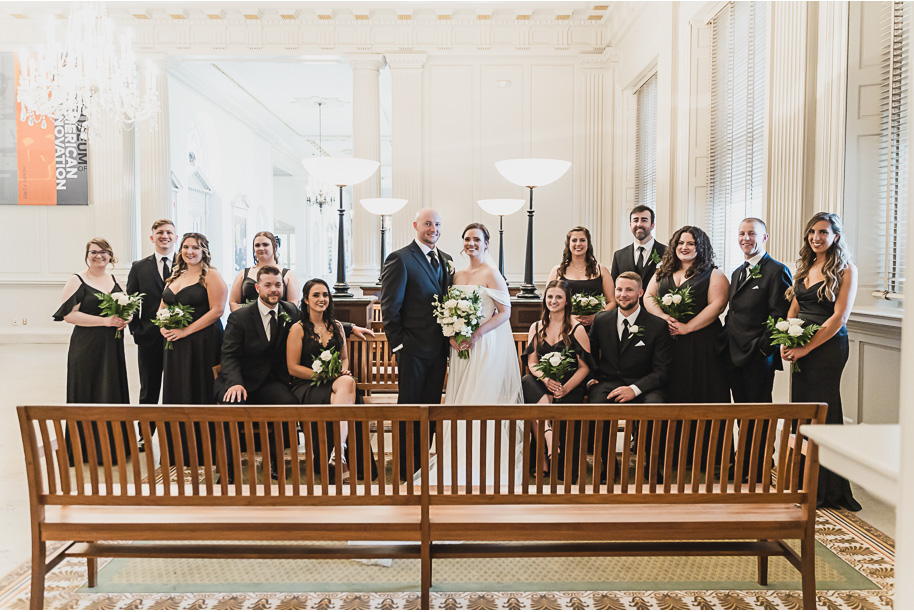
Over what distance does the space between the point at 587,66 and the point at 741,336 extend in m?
7.50

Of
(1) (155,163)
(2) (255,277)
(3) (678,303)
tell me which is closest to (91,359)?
(2) (255,277)

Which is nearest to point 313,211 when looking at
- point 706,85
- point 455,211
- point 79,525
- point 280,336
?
point 455,211

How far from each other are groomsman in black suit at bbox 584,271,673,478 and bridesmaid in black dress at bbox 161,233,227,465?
8.95 ft

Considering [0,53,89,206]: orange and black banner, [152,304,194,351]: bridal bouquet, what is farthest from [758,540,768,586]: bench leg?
[0,53,89,206]: orange and black banner

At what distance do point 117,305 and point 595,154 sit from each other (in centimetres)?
802

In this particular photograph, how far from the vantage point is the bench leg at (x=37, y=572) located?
2412 millimetres

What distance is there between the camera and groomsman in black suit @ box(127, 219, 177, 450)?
485 centimetres

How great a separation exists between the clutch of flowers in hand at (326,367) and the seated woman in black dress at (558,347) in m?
1.28

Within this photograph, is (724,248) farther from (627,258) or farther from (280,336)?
→ (280,336)

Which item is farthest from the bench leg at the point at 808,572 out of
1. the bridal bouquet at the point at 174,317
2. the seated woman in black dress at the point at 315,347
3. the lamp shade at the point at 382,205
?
the lamp shade at the point at 382,205

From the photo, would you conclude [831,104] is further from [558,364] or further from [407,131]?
[407,131]

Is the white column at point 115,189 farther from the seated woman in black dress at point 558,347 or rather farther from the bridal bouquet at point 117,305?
the seated woman in black dress at point 558,347

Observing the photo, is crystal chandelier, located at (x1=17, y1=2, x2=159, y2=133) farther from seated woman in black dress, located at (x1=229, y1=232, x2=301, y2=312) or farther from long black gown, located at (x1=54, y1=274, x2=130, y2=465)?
long black gown, located at (x1=54, y1=274, x2=130, y2=465)

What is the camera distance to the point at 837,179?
4.67 meters
